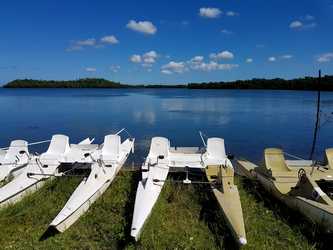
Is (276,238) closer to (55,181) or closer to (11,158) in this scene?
(55,181)

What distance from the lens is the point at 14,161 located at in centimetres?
1137

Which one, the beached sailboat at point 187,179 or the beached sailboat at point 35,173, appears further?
the beached sailboat at point 35,173

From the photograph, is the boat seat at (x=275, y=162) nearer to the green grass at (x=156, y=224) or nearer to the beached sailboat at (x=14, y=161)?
the green grass at (x=156, y=224)

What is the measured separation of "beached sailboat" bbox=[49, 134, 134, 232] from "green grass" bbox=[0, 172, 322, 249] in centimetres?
22

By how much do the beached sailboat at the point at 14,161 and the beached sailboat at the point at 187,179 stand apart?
464 centimetres

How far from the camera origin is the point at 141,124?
3012 centimetres

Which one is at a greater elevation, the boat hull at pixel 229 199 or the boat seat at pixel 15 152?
the boat seat at pixel 15 152

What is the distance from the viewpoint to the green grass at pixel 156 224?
6.67m

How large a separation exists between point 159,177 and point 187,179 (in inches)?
35.7

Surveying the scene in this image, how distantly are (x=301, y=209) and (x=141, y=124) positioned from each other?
23143 millimetres

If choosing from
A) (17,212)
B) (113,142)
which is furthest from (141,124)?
(17,212)

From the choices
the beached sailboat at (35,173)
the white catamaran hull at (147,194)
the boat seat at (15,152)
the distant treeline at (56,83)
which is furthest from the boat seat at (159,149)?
the distant treeline at (56,83)

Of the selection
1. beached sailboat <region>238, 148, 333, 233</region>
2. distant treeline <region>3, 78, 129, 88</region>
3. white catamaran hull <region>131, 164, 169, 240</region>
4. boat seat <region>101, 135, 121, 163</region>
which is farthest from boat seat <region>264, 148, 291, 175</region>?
distant treeline <region>3, 78, 129, 88</region>

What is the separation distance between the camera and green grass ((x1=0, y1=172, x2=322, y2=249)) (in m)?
6.67
